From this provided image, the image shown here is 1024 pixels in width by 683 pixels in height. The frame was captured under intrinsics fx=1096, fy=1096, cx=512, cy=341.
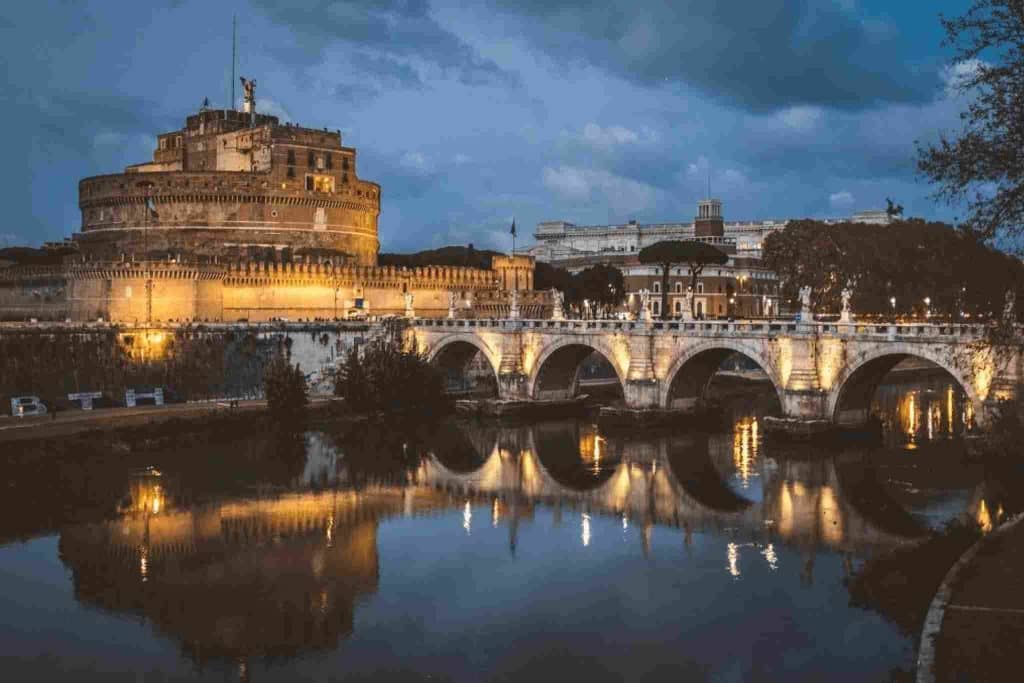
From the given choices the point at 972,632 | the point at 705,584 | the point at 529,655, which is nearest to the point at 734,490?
the point at 705,584

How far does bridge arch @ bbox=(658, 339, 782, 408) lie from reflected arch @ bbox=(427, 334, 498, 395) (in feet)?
35.8

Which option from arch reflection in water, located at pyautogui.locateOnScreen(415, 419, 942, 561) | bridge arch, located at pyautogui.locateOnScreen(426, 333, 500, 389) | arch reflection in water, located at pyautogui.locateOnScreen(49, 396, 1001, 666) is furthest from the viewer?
bridge arch, located at pyautogui.locateOnScreen(426, 333, 500, 389)

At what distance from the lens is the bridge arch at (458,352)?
1957 inches

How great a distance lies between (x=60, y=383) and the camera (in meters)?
42.6

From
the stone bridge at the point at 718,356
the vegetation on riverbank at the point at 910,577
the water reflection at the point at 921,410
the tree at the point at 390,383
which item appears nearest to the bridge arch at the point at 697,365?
the stone bridge at the point at 718,356

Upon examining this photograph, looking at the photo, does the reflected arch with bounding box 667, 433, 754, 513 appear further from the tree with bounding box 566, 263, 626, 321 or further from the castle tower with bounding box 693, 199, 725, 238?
the castle tower with bounding box 693, 199, 725, 238

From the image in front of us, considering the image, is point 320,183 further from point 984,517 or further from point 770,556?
point 984,517

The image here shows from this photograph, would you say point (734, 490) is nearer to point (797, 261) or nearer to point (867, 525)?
point (867, 525)

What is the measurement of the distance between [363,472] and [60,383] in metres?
15.0

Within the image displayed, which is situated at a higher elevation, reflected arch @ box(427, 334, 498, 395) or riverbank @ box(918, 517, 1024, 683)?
reflected arch @ box(427, 334, 498, 395)

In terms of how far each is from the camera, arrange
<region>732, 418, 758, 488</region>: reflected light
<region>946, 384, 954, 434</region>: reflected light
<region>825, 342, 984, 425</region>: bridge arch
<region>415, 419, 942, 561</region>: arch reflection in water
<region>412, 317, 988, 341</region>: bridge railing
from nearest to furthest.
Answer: <region>415, 419, 942, 561</region>: arch reflection in water → <region>732, 418, 758, 488</region>: reflected light → <region>825, 342, 984, 425</region>: bridge arch → <region>412, 317, 988, 341</region>: bridge railing → <region>946, 384, 954, 434</region>: reflected light

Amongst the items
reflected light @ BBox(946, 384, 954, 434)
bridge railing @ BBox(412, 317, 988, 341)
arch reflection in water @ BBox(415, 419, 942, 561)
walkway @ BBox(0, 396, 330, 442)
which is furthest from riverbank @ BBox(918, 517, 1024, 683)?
walkway @ BBox(0, 396, 330, 442)

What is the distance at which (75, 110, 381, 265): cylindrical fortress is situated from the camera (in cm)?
6241

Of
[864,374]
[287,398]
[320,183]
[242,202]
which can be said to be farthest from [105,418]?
[320,183]
